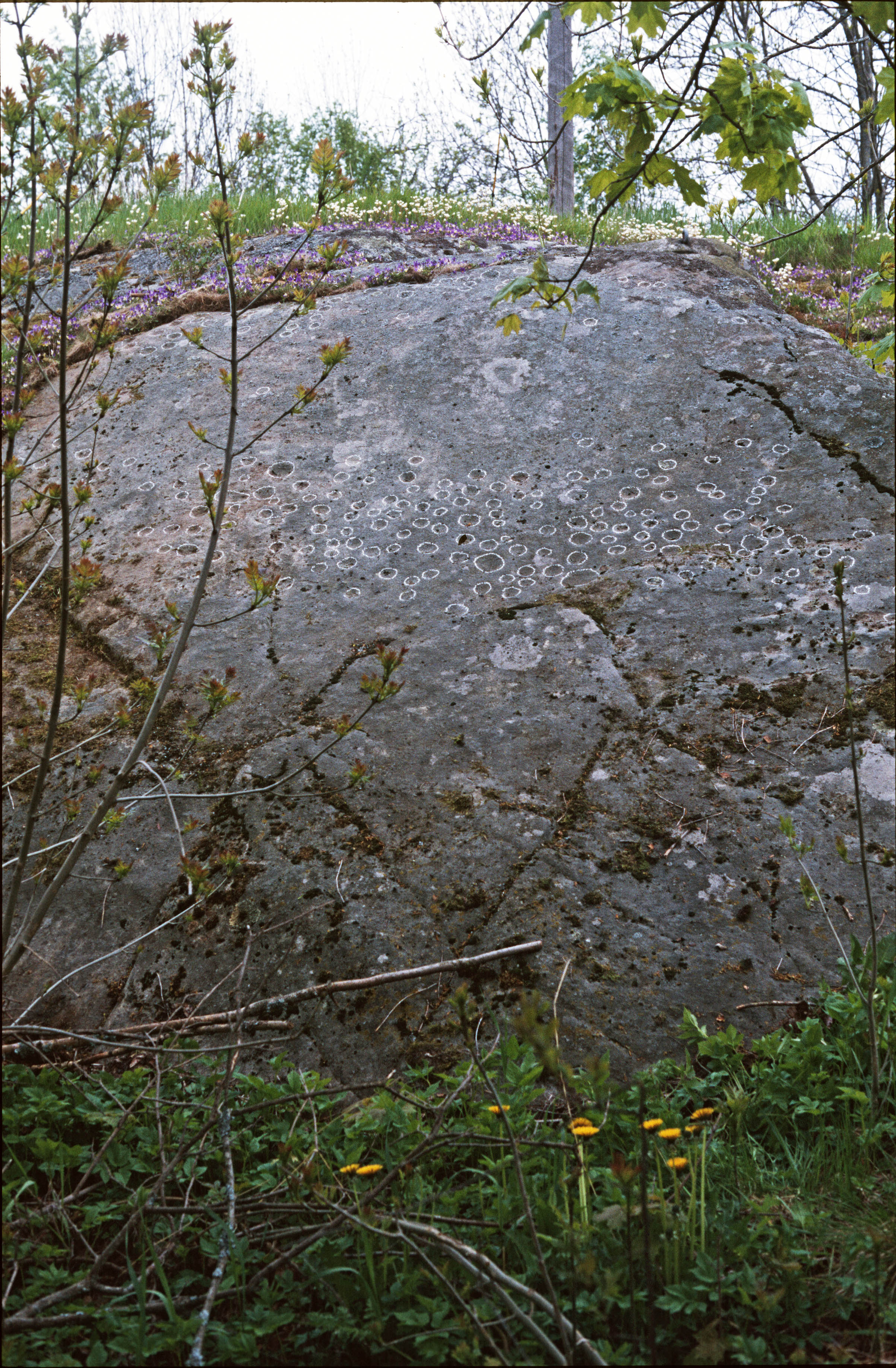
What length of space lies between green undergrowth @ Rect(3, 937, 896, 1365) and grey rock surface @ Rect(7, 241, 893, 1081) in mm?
210

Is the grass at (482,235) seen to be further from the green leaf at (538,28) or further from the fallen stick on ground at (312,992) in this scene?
the fallen stick on ground at (312,992)

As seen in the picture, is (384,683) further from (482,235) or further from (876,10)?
(482,235)

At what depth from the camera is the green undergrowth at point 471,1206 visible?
58.7 inches

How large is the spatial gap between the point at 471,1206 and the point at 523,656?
71.2 inches

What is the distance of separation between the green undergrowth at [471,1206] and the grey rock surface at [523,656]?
210 mm

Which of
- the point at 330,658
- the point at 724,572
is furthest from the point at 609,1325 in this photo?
the point at 724,572

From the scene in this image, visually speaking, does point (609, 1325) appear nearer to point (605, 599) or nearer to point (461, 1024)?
point (461, 1024)

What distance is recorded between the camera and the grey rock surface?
242 cm

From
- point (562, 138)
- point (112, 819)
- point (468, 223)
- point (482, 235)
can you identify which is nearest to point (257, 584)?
point (112, 819)

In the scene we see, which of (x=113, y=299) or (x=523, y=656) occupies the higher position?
(x=113, y=299)

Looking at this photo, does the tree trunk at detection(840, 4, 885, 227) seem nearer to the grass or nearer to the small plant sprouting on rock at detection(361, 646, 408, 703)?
the grass

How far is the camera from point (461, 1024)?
1.48m

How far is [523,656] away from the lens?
3154 mm

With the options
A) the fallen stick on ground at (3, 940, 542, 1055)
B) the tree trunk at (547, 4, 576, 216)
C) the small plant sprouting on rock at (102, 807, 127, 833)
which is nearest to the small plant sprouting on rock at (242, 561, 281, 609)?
the small plant sprouting on rock at (102, 807, 127, 833)
